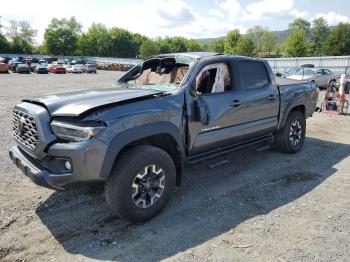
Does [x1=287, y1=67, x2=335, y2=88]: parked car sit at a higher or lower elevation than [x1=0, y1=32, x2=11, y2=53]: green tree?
lower

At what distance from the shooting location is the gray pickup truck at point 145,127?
355 cm

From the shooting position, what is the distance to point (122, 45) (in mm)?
118062

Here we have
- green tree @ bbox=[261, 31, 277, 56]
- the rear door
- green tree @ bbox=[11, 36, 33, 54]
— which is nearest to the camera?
the rear door

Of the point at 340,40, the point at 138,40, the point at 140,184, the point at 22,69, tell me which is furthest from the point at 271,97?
the point at 138,40

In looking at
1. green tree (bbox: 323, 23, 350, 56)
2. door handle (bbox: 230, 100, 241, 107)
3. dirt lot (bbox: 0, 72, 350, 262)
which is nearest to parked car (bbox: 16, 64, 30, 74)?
dirt lot (bbox: 0, 72, 350, 262)

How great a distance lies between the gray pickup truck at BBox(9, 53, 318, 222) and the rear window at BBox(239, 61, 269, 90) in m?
0.02

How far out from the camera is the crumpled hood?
3.65 metres

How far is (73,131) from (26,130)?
80 cm

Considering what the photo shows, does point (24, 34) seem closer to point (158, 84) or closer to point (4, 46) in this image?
point (4, 46)

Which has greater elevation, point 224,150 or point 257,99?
point 257,99

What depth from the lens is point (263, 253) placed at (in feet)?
11.3

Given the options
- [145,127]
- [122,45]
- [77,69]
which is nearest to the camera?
[145,127]

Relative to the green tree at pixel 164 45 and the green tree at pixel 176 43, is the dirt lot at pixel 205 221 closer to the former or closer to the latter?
the green tree at pixel 164 45

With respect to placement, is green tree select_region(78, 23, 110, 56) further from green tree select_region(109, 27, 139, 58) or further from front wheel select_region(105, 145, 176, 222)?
front wheel select_region(105, 145, 176, 222)
